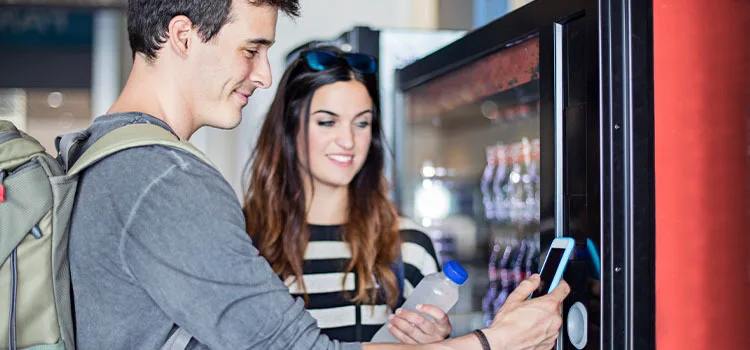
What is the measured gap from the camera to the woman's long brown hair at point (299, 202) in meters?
1.95

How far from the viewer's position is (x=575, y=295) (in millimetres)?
1323

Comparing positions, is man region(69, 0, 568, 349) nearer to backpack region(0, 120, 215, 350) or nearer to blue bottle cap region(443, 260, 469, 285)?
backpack region(0, 120, 215, 350)

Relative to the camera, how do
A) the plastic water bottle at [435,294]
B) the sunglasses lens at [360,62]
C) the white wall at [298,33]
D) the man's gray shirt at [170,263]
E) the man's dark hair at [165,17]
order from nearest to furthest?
the man's gray shirt at [170,263], the man's dark hair at [165,17], the plastic water bottle at [435,294], the sunglasses lens at [360,62], the white wall at [298,33]

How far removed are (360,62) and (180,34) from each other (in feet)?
3.14

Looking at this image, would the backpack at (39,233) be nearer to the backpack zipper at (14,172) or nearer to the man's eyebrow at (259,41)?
the backpack zipper at (14,172)

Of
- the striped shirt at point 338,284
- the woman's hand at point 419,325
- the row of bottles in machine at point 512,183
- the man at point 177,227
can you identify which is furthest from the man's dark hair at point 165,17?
the row of bottles in machine at point 512,183

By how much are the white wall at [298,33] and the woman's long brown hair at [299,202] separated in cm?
218

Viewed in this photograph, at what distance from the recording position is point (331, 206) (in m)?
2.08

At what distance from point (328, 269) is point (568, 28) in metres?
0.95

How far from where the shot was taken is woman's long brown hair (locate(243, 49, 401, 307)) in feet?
6.41

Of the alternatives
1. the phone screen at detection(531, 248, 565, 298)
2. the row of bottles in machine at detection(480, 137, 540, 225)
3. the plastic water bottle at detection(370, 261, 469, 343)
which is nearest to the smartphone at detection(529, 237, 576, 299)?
the phone screen at detection(531, 248, 565, 298)

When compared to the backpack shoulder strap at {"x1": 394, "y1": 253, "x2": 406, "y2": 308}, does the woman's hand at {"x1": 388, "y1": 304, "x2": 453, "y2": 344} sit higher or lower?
lower

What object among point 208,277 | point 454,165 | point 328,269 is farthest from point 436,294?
point 454,165

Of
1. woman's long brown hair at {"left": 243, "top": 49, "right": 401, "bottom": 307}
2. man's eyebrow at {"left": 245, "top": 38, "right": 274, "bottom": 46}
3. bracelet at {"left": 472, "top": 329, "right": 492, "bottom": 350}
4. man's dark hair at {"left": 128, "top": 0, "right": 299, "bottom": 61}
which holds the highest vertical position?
man's dark hair at {"left": 128, "top": 0, "right": 299, "bottom": 61}
